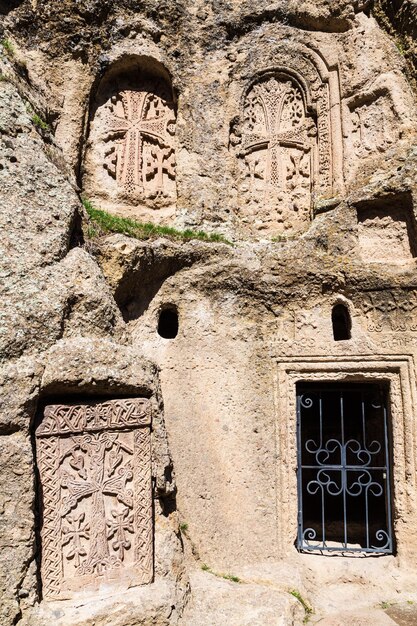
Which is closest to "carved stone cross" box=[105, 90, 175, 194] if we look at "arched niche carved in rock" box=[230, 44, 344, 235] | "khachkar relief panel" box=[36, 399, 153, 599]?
"arched niche carved in rock" box=[230, 44, 344, 235]

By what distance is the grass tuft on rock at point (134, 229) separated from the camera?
16.4 feet

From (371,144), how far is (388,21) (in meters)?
1.39

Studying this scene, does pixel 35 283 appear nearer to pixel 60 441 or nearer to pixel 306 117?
pixel 60 441

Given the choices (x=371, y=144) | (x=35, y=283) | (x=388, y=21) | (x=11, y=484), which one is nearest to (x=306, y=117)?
(x=371, y=144)

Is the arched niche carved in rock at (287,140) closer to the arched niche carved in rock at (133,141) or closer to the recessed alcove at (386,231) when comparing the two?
the recessed alcove at (386,231)

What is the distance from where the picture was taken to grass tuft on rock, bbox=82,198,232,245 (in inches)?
196

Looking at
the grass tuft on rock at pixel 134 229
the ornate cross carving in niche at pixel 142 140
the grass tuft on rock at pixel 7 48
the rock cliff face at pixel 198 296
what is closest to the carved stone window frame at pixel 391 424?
the rock cliff face at pixel 198 296

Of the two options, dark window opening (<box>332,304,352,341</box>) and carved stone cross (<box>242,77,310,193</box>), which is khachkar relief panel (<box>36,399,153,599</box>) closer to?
dark window opening (<box>332,304,352,341</box>)

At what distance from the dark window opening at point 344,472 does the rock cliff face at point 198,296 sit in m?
0.09

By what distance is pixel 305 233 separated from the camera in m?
5.23

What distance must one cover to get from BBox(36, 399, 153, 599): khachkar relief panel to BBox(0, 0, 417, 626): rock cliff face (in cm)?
1

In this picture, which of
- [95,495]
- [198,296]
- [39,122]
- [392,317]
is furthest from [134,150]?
[95,495]

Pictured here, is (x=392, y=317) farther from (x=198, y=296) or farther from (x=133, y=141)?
(x=133, y=141)

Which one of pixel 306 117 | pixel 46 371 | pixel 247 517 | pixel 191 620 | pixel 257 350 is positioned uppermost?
pixel 306 117
